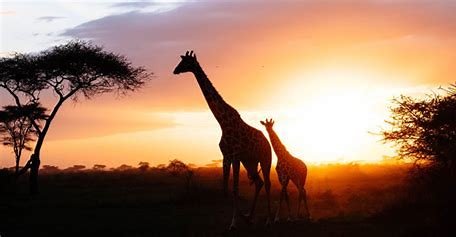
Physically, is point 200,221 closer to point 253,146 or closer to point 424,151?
point 253,146

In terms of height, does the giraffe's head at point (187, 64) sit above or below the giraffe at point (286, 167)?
above

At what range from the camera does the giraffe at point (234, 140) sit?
15.4 metres

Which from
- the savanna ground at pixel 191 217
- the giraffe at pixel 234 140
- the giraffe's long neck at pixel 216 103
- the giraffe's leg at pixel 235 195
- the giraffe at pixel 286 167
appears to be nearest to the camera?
the giraffe's leg at pixel 235 195

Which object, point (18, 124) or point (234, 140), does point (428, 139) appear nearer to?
point (234, 140)

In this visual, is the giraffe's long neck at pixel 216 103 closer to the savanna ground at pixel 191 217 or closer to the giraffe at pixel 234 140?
the giraffe at pixel 234 140

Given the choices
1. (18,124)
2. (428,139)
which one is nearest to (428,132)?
(428,139)

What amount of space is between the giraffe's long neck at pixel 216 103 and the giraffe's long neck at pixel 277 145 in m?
2.65

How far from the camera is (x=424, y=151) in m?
19.3

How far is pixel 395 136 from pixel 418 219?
3.45 metres

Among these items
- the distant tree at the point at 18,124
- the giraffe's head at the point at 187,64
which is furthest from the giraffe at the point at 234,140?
the distant tree at the point at 18,124

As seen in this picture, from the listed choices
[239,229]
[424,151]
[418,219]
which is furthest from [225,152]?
[424,151]

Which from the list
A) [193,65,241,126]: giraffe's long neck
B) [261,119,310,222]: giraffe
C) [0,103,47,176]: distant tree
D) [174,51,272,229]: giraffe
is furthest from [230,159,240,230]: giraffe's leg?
[0,103,47,176]: distant tree

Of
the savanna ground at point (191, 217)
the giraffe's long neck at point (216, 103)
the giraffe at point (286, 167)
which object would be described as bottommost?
the savanna ground at point (191, 217)

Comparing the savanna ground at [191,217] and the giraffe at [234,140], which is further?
the giraffe at [234,140]
